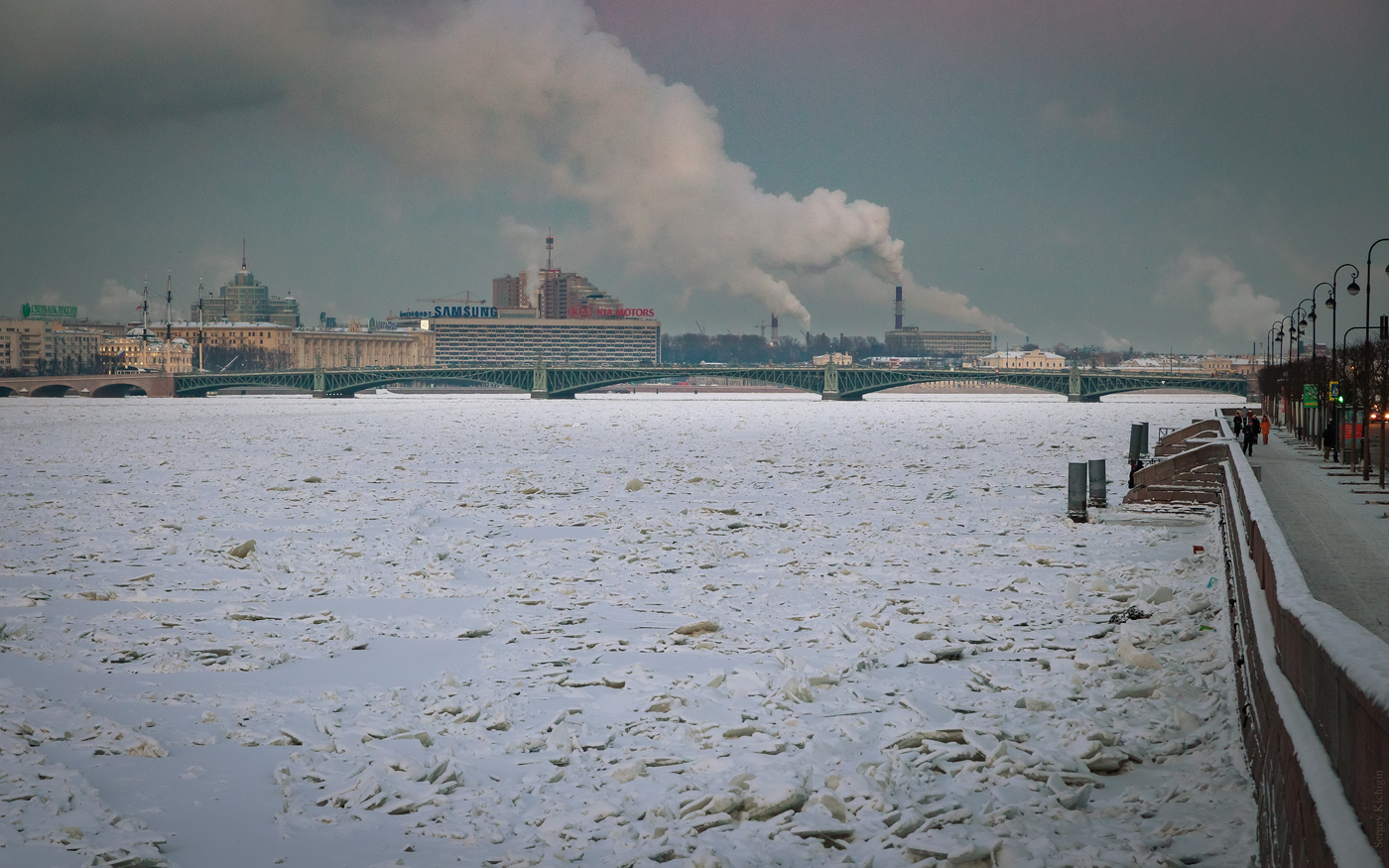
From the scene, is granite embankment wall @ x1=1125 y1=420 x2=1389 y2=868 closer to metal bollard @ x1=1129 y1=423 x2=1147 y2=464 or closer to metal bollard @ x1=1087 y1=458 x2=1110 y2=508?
metal bollard @ x1=1087 y1=458 x2=1110 y2=508

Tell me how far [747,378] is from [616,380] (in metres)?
15.4

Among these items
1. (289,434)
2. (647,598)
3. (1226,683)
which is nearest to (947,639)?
(1226,683)

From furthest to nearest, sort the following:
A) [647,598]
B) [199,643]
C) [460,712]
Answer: [647,598]
[199,643]
[460,712]

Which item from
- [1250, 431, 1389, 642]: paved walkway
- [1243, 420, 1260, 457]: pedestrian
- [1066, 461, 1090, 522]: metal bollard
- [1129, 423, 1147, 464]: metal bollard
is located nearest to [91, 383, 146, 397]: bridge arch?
[1129, 423, 1147, 464]: metal bollard

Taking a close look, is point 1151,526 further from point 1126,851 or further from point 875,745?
point 1126,851

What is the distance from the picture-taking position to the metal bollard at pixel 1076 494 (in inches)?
874

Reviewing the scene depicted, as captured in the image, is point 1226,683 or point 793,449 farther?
point 793,449

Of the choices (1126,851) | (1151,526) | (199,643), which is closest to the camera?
(1126,851)

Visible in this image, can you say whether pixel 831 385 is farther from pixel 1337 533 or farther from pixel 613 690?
pixel 613 690

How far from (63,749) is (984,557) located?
12.3 m

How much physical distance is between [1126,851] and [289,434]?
5586cm

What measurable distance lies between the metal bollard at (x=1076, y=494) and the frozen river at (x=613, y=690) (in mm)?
732

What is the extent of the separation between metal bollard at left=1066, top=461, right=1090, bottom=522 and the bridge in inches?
3992

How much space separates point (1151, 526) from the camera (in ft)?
71.6
